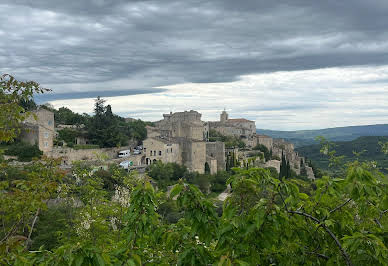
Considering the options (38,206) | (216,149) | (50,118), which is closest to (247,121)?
(216,149)

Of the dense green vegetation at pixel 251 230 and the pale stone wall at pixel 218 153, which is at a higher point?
the dense green vegetation at pixel 251 230

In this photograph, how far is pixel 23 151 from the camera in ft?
119

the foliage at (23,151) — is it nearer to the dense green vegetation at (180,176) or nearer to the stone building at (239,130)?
the dense green vegetation at (180,176)

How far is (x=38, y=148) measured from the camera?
125 ft

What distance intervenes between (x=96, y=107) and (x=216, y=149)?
19182mm

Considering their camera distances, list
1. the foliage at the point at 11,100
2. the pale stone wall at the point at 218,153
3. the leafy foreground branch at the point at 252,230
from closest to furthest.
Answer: the leafy foreground branch at the point at 252,230 → the foliage at the point at 11,100 → the pale stone wall at the point at 218,153

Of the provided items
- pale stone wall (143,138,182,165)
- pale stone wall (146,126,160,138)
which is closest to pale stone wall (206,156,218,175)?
pale stone wall (143,138,182,165)

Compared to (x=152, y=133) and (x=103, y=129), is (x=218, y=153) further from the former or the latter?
(x=103, y=129)

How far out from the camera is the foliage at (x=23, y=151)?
3550 centimetres

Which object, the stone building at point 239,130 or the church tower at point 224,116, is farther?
the church tower at point 224,116

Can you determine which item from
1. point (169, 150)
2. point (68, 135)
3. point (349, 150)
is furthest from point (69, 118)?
point (349, 150)

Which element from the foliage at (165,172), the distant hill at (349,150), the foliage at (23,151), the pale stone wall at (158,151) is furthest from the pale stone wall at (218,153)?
the foliage at (23,151)

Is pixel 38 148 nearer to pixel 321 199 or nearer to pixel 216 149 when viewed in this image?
pixel 216 149

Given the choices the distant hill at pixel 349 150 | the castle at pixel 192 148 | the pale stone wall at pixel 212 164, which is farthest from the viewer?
the distant hill at pixel 349 150
